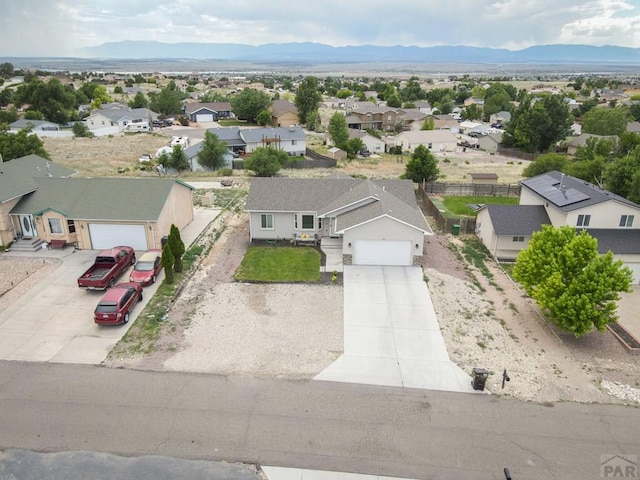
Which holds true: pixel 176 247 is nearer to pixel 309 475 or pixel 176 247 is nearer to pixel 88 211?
pixel 88 211

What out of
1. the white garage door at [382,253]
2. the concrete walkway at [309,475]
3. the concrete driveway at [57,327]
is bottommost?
the concrete walkway at [309,475]

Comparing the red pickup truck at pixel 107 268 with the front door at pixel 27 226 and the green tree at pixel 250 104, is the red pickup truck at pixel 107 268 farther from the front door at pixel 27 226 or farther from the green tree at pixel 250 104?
the green tree at pixel 250 104

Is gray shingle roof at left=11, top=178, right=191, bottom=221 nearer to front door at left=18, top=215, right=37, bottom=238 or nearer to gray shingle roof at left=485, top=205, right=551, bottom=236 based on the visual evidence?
front door at left=18, top=215, right=37, bottom=238

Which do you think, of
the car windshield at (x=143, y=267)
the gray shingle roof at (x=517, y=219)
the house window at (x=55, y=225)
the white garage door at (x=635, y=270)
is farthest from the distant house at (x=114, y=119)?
the white garage door at (x=635, y=270)

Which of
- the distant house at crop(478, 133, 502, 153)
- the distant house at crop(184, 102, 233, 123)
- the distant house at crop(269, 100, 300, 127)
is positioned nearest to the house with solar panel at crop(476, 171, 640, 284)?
the distant house at crop(478, 133, 502, 153)

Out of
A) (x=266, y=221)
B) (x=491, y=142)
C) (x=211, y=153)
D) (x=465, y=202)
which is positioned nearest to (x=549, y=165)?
(x=465, y=202)

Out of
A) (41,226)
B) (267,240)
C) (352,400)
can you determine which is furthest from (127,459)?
(41,226)
